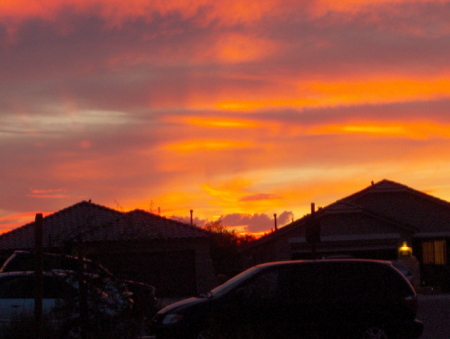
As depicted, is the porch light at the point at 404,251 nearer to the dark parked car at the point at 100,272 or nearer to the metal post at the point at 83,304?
the dark parked car at the point at 100,272

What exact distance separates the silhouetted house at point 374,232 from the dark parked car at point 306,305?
2195 centimetres

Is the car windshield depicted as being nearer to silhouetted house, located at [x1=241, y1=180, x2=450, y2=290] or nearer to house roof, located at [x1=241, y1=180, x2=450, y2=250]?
silhouetted house, located at [x1=241, y1=180, x2=450, y2=290]

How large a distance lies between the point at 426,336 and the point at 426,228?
84.6 feet

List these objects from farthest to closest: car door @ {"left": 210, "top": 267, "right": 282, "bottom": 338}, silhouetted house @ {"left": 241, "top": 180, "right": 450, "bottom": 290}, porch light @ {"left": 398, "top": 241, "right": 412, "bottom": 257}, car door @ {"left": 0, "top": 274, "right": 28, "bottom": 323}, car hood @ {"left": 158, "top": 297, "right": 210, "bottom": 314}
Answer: silhouetted house @ {"left": 241, "top": 180, "right": 450, "bottom": 290} < porch light @ {"left": 398, "top": 241, "right": 412, "bottom": 257} < car door @ {"left": 0, "top": 274, "right": 28, "bottom": 323} < car hood @ {"left": 158, "top": 297, "right": 210, "bottom": 314} < car door @ {"left": 210, "top": 267, "right": 282, "bottom": 338}

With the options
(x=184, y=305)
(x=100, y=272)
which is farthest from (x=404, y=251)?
(x=100, y=272)

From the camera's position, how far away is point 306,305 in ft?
42.7

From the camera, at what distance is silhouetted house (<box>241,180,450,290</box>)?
3719cm

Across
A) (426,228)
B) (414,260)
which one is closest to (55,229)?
(414,260)

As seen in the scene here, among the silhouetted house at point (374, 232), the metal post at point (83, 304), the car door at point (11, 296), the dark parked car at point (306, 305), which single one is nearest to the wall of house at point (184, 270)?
the silhouetted house at point (374, 232)

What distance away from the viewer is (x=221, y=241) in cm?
6228

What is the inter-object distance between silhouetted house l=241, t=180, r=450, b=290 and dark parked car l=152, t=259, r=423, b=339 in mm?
21955

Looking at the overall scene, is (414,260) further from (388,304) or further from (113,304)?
(113,304)

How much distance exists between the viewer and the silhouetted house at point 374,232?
37188mm

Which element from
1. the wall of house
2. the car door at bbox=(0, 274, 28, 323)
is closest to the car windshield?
the car door at bbox=(0, 274, 28, 323)
